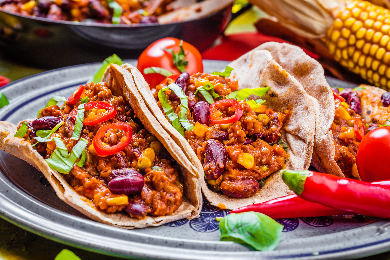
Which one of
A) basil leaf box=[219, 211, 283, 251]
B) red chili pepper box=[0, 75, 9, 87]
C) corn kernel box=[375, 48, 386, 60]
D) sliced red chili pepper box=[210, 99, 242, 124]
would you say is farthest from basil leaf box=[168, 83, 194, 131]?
corn kernel box=[375, 48, 386, 60]

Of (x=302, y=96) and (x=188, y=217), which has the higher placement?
(x=302, y=96)

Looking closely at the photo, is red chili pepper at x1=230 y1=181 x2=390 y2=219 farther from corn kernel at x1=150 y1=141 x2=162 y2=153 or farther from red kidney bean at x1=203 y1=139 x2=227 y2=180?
corn kernel at x1=150 y1=141 x2=162 y2=153

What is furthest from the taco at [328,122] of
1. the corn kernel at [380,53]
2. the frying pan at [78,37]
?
the frying pan at [78,37]

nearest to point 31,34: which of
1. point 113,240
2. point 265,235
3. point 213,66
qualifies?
point 213,66

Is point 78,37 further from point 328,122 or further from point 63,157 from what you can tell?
point 328,122

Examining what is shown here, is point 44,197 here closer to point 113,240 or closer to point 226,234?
point 113,240

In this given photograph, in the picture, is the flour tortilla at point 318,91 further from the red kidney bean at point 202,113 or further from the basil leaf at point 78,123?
the basil leaf at point 78,123
